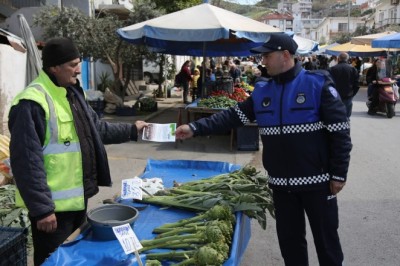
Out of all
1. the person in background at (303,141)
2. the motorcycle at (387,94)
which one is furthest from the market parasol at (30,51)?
the motorcycle at (387,94)

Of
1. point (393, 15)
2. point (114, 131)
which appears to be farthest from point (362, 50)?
point (393, 15)

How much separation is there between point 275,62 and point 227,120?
2.54 feet

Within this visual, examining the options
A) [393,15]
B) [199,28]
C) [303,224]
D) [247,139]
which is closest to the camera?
[303,224]

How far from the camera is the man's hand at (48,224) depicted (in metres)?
2.65

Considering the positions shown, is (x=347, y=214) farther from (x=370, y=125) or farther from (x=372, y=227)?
(x=370, y=125)

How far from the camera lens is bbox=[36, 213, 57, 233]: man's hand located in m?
2.65

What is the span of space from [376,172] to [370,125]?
5.56m

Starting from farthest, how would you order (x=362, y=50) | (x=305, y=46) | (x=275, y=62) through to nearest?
(x=362, y=50) → (x=305, y=46) → (x=275, y=62)

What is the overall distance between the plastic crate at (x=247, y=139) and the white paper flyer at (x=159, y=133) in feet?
17.9

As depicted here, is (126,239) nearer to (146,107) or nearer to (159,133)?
(159,133)

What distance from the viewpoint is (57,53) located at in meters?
2.74

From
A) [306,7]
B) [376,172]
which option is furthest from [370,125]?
[306,7]

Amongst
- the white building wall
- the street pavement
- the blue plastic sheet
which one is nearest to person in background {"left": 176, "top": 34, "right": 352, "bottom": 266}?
the blue plastic sheet

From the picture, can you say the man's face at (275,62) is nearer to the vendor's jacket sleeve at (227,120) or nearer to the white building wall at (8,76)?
the vendor's jacket sleeve at (227,120)
